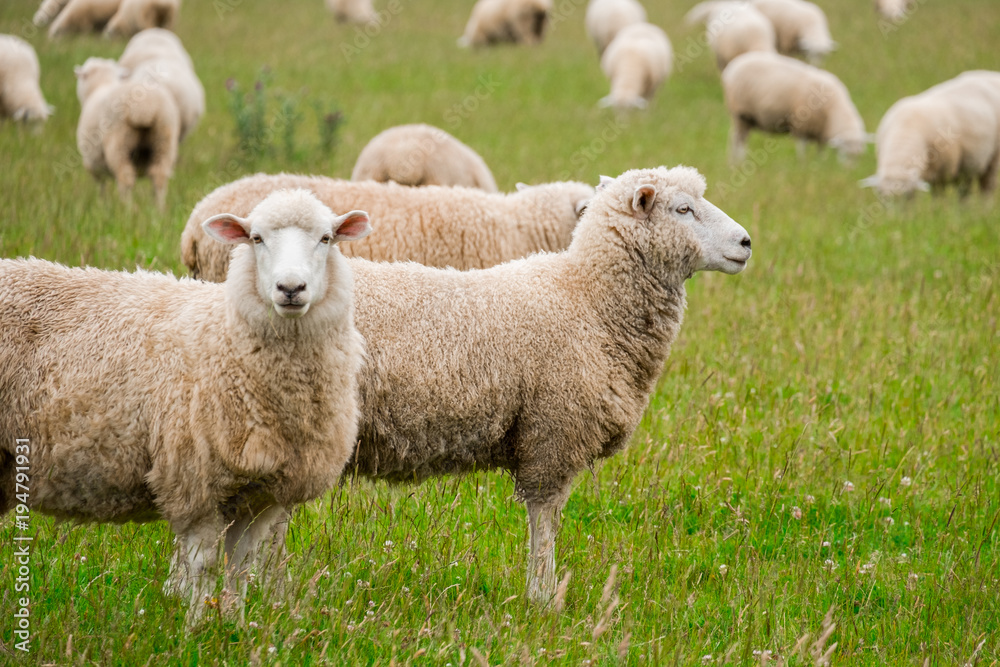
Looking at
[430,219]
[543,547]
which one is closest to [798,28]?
[430,219]

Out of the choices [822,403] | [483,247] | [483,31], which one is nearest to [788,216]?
[822,403]

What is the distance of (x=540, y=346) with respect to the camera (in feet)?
12.0

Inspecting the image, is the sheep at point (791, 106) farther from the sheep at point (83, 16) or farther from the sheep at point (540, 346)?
the sheep at point (83, 16)

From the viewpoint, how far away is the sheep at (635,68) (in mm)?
16453

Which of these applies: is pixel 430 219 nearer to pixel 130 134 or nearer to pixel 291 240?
pixel 291 240

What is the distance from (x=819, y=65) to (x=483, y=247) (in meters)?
17.4

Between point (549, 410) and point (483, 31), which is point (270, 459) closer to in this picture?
point (549, 410)

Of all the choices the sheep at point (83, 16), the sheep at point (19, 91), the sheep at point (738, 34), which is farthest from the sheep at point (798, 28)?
the sheep at point (19, 91)

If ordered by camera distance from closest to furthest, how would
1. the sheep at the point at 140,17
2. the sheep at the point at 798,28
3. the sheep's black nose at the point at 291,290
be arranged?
the sheep's black nose at the point at 291,290, the sheep at the point at 140,17, the sheep at the point at 798,28

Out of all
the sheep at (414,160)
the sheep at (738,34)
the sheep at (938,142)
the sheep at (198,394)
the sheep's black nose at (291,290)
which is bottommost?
the sheep at (198,394)

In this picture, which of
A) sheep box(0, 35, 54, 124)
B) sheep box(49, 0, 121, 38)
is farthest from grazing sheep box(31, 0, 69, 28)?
sheep box(0, 35, 54, 124)

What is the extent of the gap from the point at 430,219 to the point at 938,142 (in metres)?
7.97

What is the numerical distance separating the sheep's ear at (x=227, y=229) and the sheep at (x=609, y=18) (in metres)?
19.9

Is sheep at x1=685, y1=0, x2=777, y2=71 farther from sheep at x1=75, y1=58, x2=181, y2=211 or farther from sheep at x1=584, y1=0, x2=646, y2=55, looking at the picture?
sheep at x1=75, y1=58, x2=181, y2=211
